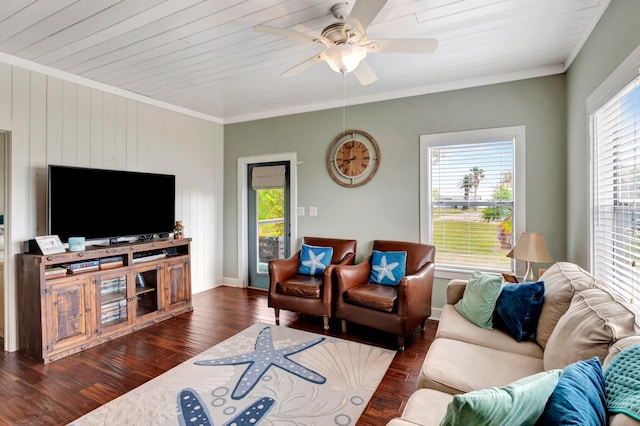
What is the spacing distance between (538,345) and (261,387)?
1819 millimetres

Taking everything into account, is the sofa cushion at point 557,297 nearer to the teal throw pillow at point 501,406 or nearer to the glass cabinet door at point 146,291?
the teal throw pillow at point 501,406

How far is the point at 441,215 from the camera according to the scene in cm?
363

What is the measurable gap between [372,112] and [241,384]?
3.19m

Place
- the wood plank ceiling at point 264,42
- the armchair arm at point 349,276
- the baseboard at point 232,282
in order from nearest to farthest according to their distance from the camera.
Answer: the wood plank ceiling at point 264,42
the armchair arm at point 349,276
the baseboard at point 232,282

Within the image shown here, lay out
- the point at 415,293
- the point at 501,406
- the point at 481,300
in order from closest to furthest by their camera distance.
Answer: the point at 501,406 < the point at 481,300 < the point at 415,293

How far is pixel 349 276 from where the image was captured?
323 centimetres

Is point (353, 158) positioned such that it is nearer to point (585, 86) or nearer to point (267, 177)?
point (267, 177)

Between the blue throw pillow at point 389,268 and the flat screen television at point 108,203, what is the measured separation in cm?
250

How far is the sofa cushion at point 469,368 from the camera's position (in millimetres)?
1519

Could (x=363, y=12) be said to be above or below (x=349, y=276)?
above

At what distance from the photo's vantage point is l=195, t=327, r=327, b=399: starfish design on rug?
233cm

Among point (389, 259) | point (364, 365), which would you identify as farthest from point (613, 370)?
point (389, 259)

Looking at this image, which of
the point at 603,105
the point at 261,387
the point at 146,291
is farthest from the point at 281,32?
the point at 146,291

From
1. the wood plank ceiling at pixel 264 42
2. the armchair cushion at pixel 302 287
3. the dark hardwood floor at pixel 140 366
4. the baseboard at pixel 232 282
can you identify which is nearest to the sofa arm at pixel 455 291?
the dark hardwood floor at pixel 140 366
